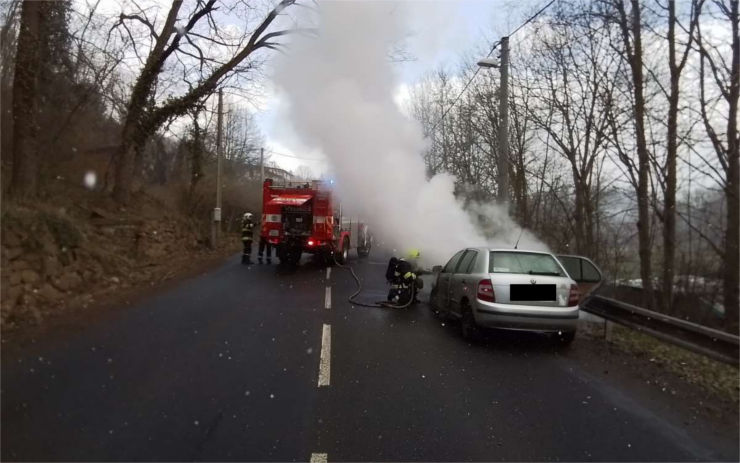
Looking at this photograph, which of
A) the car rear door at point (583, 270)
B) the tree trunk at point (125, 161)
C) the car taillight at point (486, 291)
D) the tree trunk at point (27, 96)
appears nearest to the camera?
the car taillight at point (486, 291)

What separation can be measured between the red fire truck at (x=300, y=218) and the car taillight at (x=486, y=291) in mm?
9175

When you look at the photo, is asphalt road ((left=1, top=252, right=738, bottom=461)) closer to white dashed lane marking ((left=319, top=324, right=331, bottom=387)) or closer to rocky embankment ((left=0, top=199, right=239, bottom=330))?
white dashed lane marking ((left=319, top=324, right=331, bottom=387))

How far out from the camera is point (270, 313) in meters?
9.01

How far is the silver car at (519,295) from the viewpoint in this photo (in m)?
7.04

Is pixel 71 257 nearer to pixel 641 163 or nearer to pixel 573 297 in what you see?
pixel 573 297

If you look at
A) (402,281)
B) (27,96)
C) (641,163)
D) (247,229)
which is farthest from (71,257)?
(641,163)

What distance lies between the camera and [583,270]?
31.4 feet

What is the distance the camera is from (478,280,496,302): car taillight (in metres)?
7.14

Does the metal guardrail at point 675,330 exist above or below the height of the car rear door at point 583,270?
below

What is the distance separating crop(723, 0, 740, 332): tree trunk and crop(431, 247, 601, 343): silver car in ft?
15.8

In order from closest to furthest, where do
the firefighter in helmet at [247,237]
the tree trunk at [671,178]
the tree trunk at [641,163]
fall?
the tree trunk at [671,178], the tree trunk at [641,163], the firefighter in helmet at [247,237]

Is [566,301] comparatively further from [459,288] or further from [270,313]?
[270,313]

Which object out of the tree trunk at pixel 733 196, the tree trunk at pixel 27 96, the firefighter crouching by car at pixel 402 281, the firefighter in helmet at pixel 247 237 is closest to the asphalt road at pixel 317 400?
the firefighter crouching by car at pixel 402 281

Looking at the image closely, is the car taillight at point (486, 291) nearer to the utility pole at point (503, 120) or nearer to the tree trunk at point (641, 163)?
the utility pole at point (503, 120)
